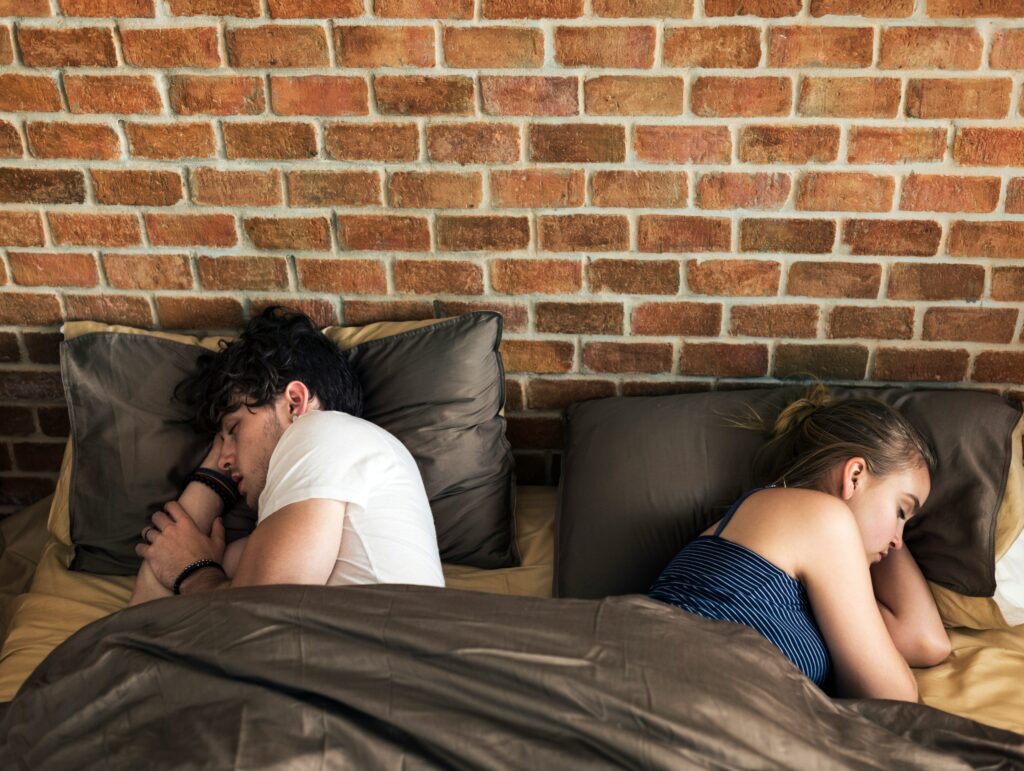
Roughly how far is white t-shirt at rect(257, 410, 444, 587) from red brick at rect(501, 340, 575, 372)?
0.56 metres

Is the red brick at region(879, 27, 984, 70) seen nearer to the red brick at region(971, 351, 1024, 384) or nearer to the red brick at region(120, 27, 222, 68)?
the red brick at region(971, 351, 1024, 384)

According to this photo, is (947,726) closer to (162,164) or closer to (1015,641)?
(1015,641)

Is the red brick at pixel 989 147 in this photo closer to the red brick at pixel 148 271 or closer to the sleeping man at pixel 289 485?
the sleeping man at pixel 289 485

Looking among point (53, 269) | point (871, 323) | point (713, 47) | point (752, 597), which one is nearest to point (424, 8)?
point (713, 47)

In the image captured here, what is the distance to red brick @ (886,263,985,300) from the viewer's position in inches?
75.6

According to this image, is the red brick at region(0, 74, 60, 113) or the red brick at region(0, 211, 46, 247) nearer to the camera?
the red brick at region(0, 74, 60, 113)

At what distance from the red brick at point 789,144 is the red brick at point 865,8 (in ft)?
0.71

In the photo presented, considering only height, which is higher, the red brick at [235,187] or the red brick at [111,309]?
the red brick at [235,187]

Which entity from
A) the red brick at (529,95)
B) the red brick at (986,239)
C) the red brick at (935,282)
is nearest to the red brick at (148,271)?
the red brick at (529,95)

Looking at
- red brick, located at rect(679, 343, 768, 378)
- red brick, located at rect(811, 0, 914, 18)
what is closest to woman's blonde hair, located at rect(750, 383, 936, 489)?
red brick, located at rect(679, 343, 768, 378)

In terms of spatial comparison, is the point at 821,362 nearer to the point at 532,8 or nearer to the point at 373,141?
the point at 532,8

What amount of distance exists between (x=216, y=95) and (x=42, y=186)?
0.47 m

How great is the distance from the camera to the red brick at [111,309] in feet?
6.94

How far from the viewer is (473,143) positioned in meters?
1.91
